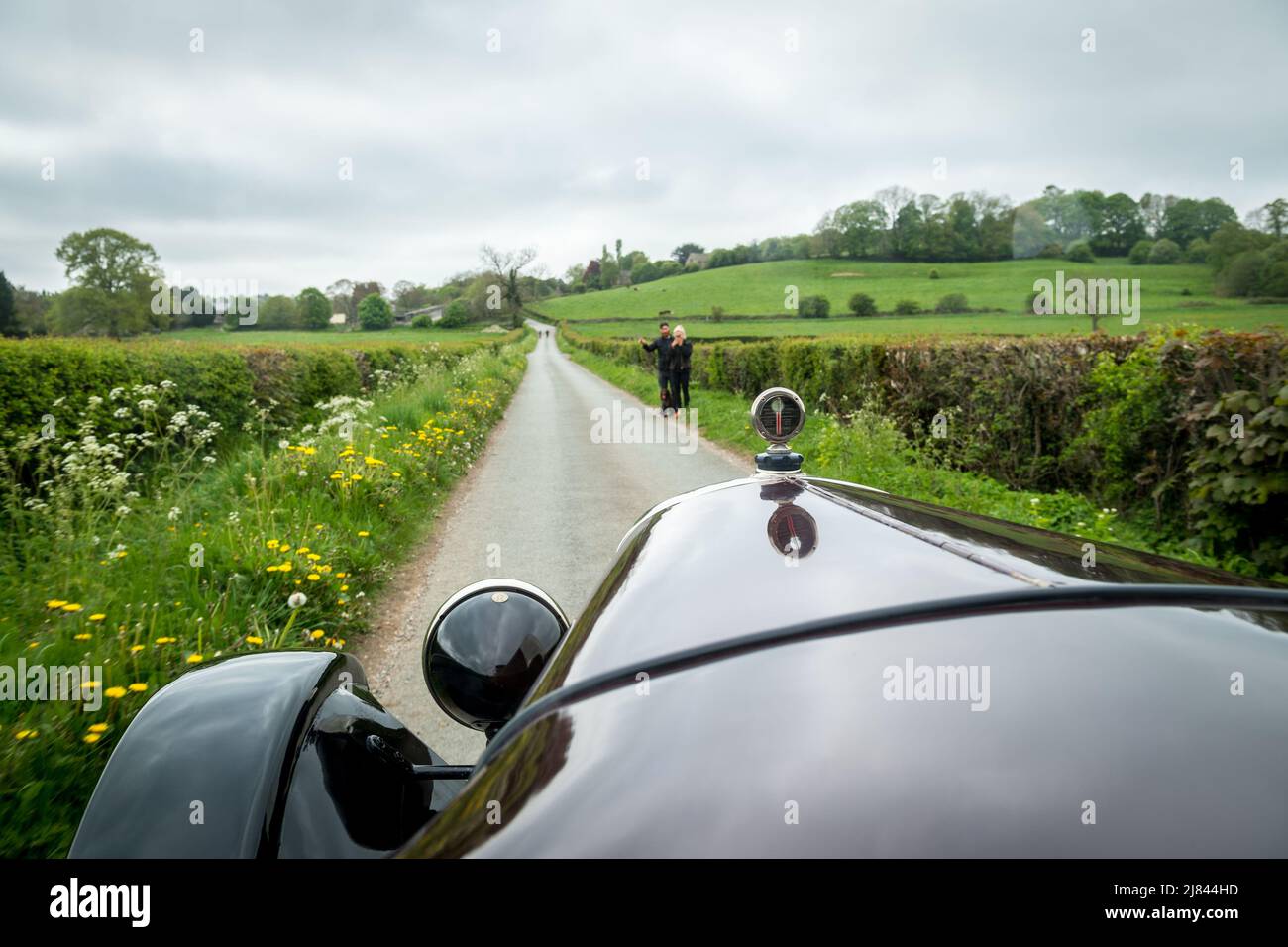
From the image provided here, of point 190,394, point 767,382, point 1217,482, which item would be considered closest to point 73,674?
point 1217,482

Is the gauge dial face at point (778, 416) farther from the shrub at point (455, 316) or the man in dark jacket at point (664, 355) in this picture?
the shrub at point (455, 316)

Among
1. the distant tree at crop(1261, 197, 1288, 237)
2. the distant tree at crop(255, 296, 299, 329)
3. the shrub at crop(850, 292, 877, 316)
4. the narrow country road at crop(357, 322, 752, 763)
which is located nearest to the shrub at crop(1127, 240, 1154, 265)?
the shrub at crop(850, 292, 877, 316)

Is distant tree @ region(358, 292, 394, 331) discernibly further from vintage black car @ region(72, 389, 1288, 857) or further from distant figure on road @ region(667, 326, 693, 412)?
vintage black car @ region(72, 389, 1288, 857)

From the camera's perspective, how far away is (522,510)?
27.8 feet

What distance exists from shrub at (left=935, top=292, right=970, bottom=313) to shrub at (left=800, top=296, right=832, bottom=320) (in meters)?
7.92

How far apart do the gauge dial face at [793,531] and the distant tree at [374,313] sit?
6672 cm

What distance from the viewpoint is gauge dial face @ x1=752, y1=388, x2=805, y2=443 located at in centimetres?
200

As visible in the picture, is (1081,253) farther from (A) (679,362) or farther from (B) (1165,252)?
(A) (679,362)

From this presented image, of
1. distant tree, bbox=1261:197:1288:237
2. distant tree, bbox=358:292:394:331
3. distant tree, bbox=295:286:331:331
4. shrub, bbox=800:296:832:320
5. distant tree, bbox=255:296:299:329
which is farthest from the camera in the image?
distant tree, bbox=358:292:394:331

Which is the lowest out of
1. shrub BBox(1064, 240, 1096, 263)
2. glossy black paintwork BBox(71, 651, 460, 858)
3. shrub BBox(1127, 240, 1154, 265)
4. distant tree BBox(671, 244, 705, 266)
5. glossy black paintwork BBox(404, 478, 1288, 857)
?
glossy black paintwork BBox(71, 651, 460, 858)

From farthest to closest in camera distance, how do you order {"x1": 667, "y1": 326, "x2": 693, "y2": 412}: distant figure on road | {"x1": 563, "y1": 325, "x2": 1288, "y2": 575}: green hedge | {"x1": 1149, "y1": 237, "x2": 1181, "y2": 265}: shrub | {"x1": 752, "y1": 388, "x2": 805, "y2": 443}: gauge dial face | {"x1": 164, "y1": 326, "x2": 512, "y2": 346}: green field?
1. {"x1": 1149, "y1": 237, "x2": 1181, "y2": 265}: shrub
2. {"x1": 164, "y1": 326, "x2": 512, "y2": 346}: green field
3. {"x1": 667, "y1": 326, "x2": 693, "y2": 412}: distant figure on road
4. {"x1": 563, "y1": 325, "x2": 1288, "y2": 575}: green hedge
5. {"x1": 752, "y1": 388, "x2": 805, "y2": 443}: gauge dial face

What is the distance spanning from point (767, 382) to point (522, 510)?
9755mm

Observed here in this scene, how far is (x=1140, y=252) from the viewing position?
143ft
